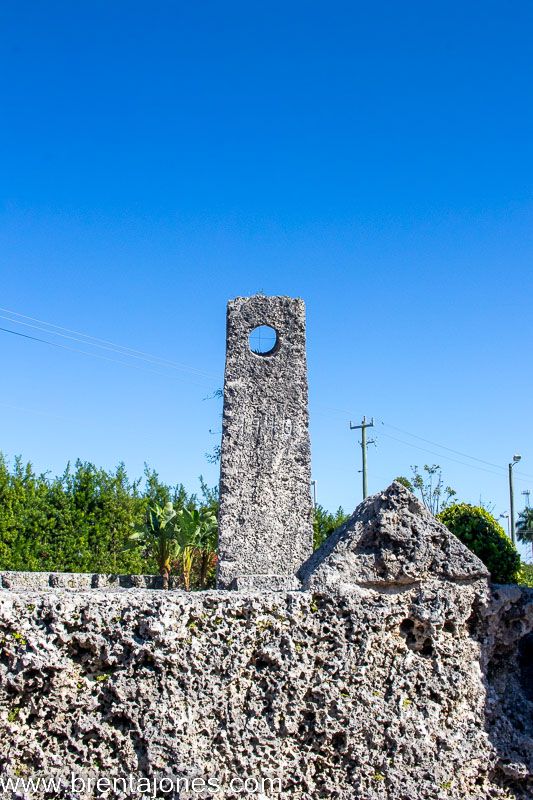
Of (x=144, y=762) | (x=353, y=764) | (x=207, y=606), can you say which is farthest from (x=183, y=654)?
(x=353, y=764)

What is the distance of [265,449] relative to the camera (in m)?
9.09

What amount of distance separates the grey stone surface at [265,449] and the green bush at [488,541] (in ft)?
8.87

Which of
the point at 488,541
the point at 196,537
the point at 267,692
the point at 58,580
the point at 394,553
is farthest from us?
the point at 196,537

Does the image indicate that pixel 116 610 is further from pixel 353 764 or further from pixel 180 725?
pixel 353 764

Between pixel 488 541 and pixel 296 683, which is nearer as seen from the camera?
pixel 296 683

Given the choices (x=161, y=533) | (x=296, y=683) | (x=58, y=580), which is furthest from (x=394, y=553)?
(x=161, y=533)

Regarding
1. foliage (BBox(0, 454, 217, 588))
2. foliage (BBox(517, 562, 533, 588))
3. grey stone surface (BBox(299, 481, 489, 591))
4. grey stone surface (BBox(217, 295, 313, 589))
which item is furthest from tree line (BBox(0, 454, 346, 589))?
grey stone surface (BBox(299, 481, 489, 591))

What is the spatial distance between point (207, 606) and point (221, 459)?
6.77 metres

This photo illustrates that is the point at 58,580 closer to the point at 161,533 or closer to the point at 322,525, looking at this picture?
the point at 161,533

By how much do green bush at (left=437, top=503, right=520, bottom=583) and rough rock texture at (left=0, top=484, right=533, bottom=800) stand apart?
8.01m

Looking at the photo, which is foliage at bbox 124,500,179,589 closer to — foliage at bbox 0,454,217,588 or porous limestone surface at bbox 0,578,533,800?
foliage at bbox 0,454,217,588

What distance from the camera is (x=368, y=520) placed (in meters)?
2.79

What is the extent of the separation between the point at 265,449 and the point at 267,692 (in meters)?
6.81

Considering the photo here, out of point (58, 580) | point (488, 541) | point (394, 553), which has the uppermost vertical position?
point (488, 541)
